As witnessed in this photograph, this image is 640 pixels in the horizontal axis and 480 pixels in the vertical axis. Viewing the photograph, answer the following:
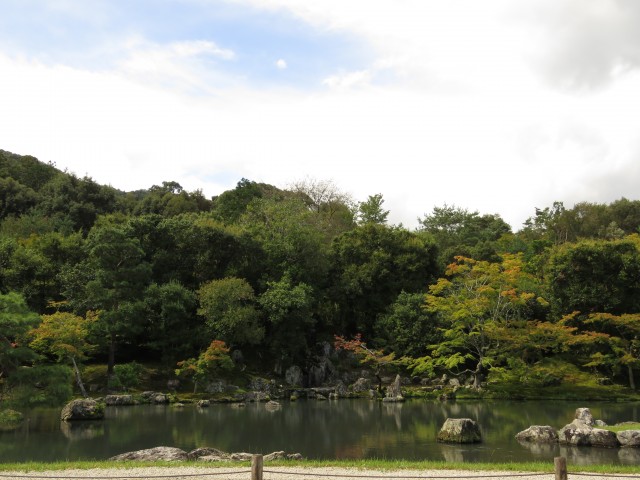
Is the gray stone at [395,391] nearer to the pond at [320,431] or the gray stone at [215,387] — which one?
the pond at [320,431]

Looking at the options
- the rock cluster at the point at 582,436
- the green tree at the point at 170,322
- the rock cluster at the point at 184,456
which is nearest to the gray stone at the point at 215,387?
the green tree at the point at 170,322

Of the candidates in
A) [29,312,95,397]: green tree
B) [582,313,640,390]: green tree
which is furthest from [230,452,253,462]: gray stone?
[582,313,640,390]: green tree

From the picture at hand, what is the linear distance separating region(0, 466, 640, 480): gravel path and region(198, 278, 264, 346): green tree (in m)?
22.0

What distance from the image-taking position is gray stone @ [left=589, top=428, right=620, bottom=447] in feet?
55.2

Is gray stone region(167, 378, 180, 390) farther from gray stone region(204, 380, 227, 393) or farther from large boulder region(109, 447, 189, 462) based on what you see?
large boulder region(109, 447, 189, 462)

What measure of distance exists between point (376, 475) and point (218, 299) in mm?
24433

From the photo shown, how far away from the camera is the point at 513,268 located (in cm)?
3341

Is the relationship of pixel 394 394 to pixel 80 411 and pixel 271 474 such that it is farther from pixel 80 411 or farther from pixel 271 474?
pixel 271 474

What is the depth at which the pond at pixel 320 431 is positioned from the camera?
612 inches

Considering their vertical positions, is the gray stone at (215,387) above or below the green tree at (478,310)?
below

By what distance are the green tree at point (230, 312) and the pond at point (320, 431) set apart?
19.2ft

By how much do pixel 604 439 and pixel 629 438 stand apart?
0.70 metres

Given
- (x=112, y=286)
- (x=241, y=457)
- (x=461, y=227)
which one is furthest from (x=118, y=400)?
(x=461, y=227)

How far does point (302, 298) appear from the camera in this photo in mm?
36688
